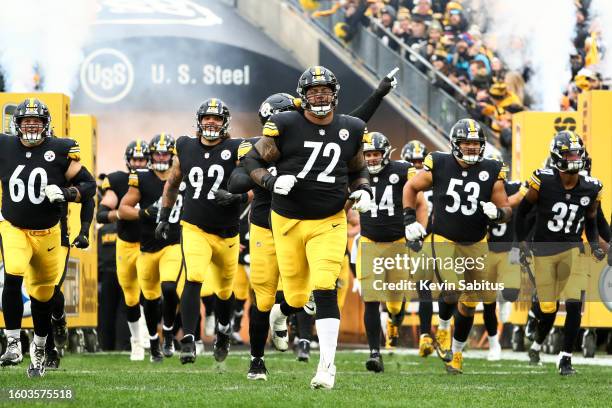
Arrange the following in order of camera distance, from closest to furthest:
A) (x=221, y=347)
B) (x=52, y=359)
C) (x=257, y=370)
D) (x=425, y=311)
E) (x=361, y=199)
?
1. (x=361, y=199)
2. (x=257, y=370)
3. (x=221, y=347)
4. (x=52, y=359)
5. (x=425, y=311)

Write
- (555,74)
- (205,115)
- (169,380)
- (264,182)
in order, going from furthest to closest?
(555,74), (205,115), (169,380), (264,182)

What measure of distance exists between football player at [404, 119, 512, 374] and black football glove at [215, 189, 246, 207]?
1.73m

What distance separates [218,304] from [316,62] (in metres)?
10.4

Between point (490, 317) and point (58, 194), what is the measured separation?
561 centimetres

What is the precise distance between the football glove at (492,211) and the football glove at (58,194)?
3469 mm

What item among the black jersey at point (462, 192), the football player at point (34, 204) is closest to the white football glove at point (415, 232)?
the black jersey at point (462, 192)

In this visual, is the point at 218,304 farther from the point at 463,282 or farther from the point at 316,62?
the point at 316,62

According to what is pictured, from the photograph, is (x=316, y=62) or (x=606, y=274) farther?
(x=316, y=62)

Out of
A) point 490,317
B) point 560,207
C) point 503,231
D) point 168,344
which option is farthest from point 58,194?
point 503,231

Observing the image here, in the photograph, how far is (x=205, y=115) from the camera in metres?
11.6

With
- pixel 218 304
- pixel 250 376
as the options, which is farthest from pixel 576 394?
pixel 218 304

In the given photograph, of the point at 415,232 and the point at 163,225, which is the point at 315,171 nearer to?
the point at 163,225

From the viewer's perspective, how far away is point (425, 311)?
14398 millimetres

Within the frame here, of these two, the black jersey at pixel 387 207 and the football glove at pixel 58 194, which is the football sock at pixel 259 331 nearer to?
the football glove at pixel 58 194
